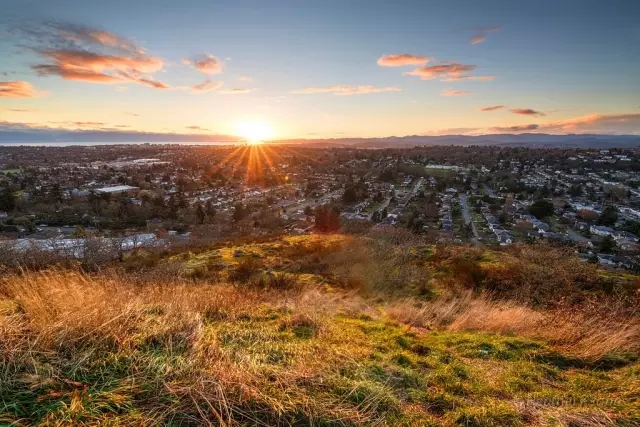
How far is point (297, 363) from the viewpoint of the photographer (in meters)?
3.42

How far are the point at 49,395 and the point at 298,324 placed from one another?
329 cm

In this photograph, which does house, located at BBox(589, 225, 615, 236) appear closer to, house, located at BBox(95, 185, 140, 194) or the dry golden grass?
the dry golden grass

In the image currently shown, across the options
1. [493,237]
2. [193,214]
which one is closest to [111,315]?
[493,237]

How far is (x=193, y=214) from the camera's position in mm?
42250

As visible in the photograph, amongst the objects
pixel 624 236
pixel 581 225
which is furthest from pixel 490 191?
pixel 624 236

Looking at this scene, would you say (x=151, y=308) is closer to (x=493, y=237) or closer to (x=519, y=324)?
(x=519, y=324)

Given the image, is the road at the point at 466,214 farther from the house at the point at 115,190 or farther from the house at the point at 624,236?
the house at the point at 115,190

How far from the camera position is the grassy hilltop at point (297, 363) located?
8.32 ft

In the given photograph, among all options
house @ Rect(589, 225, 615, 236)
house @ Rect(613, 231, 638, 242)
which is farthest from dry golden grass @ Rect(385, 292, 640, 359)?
house @ Rect(589, 225, 615, 236)

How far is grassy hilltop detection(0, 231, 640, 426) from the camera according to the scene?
99.8 inches

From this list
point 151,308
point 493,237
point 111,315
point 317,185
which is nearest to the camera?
point 111,315

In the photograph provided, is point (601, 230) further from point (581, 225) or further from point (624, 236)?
point (581, 225)

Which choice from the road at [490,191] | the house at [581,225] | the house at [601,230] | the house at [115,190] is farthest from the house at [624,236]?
the house at [115,190]

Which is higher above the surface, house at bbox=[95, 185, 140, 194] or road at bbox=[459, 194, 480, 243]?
house at bbox=[95, 185, 140, 194]
